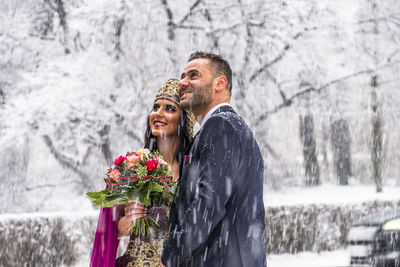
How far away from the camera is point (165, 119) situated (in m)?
3.39

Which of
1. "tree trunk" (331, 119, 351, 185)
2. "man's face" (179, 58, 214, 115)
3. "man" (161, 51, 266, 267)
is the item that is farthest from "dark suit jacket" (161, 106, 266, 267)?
"tree trunk" (331, 119, 351, 185)

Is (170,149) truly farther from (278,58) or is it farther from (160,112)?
(278,58)

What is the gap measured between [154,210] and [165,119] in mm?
765

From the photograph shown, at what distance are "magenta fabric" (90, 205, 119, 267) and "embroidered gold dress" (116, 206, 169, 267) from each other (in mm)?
128

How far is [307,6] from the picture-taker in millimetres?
13758

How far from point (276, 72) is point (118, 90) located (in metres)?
4.83

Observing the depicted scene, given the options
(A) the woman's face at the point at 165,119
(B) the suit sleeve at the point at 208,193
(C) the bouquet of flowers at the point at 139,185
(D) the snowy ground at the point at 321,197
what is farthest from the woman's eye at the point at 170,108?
(D) the snowy ground at the point at 321,197

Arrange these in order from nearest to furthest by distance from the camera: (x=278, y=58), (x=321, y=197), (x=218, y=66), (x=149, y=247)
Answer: (x=218, y=66) → (x=149, y=247) → (x=321, y=197) → (x=278, y=58)

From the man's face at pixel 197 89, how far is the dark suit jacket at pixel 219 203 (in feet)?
0.63

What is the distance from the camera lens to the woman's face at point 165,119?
339 centimetres

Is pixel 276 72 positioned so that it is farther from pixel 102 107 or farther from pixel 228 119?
pixel 228 119

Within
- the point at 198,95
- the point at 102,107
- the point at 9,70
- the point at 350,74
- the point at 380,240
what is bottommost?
the point at 380,240

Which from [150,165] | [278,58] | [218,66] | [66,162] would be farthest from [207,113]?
[278,58]

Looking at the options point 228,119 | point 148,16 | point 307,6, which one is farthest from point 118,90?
Answer: point 228,119
